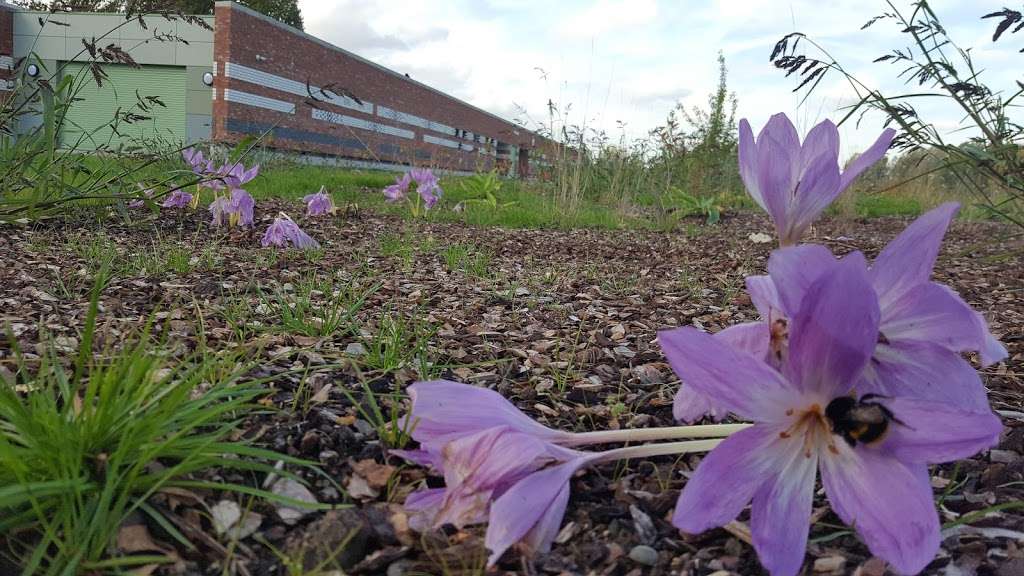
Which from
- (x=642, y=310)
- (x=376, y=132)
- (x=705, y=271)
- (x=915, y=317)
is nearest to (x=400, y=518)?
(x=915, y=317)

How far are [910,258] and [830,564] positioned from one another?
48 centimetres

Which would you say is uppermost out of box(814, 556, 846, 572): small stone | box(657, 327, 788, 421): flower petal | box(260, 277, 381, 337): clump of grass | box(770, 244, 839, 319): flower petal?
box(770, 244, 839, 319): flower petal

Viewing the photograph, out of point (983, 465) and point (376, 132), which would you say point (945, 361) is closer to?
point (983, 465)

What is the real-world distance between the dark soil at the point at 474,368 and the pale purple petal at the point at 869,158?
0.53m

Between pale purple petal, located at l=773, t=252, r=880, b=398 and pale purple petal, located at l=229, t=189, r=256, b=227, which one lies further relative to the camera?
pale purple petal, located at l=229, t=189, r=256, b=227

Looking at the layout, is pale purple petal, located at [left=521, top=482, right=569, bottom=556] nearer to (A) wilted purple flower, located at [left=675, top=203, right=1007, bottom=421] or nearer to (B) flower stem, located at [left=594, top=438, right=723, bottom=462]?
(B) flower stem, located at [left=594, top=438, right=723, bottom=462]

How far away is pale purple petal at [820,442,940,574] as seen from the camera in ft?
2.41

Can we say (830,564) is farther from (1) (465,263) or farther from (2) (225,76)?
(2) (225,76)

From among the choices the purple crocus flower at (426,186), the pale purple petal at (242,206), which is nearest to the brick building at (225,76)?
the purple crocus flower at (426,186)

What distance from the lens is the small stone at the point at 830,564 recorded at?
0.99m

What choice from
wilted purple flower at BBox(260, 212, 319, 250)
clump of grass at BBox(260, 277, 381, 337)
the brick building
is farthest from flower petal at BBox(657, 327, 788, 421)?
the brick building

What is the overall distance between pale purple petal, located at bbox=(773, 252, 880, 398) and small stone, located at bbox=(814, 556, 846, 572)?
369 millimetres

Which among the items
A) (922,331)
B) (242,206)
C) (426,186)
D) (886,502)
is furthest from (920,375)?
(426,186)

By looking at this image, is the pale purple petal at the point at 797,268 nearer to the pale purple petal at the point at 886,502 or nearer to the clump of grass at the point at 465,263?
the pale purple petal at the point at 886,502
